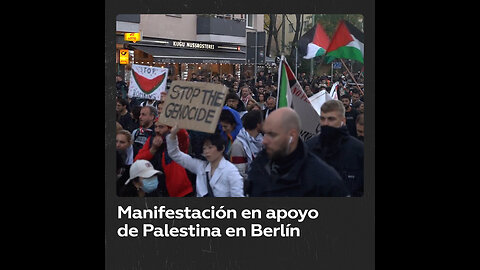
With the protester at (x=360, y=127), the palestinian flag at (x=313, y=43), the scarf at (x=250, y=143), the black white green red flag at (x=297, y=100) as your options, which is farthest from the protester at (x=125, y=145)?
the protester at (x=360, y=127)

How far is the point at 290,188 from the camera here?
6.20 meters

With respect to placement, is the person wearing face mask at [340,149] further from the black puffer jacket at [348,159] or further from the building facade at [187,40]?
the building facade at [187,40]

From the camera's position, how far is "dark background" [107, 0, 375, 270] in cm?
623

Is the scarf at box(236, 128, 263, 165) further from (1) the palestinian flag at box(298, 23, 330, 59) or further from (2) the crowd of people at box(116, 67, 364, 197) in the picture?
(1) the palestinian flag at box(298, 23, 330, 59)

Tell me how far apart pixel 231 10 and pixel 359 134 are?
1525 millimetres

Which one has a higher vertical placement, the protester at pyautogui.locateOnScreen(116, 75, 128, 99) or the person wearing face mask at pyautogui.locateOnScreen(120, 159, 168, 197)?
the protester at pyautogui.locateOnScreen(116, 75, 128, 99)

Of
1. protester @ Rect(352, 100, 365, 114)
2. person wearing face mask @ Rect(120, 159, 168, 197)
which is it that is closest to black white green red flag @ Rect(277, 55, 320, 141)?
protester @ Rect(352, 100, 365, 114)

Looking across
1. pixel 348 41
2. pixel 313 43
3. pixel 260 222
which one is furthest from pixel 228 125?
pixel 348 41

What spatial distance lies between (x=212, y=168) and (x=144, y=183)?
0.60 m

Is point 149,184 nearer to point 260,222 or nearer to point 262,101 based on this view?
point 260,222

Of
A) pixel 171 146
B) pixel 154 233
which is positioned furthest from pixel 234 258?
pixel 171 146

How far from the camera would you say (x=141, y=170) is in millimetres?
6441

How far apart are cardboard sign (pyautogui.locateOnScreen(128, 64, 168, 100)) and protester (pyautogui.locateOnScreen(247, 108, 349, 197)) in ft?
4.62

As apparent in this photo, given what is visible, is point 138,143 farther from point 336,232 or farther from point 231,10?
point 336,232
